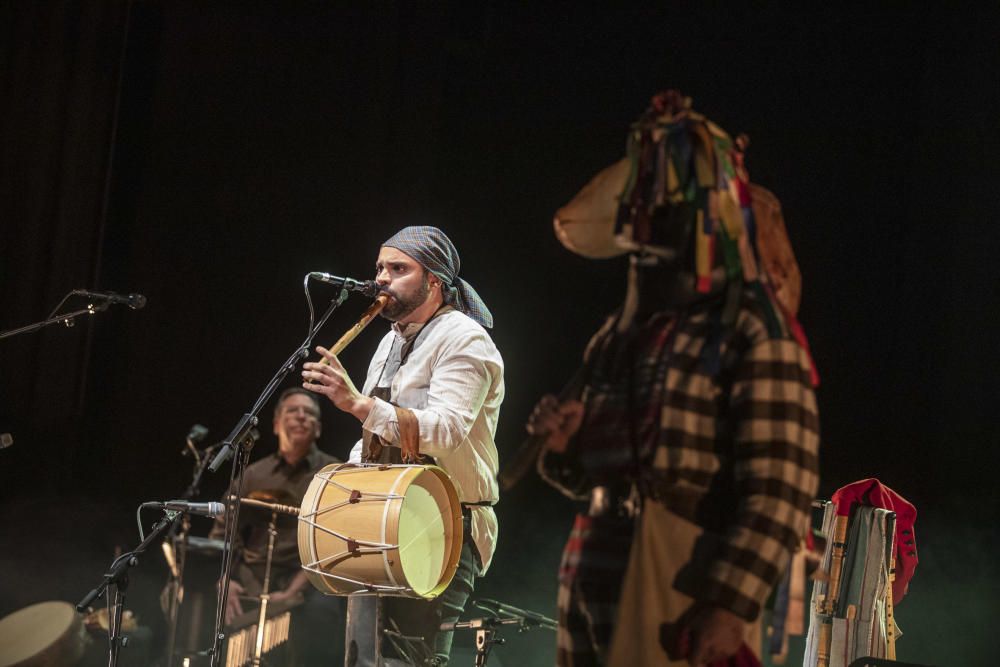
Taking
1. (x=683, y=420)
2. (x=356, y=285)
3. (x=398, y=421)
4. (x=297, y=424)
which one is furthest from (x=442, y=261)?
(x=297, y=424)

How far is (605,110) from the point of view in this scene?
19.6 ft

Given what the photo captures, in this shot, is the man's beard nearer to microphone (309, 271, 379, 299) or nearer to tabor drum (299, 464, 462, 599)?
microphone (309, 271, 379, 299)

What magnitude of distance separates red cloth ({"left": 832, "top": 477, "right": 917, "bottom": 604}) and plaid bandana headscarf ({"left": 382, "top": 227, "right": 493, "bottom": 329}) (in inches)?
76.6

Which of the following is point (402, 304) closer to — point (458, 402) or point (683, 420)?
point (458, 402)

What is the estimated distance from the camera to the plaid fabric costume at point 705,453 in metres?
1.71

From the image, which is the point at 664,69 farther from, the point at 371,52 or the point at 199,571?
the point at 199,571

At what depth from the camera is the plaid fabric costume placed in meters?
1.71

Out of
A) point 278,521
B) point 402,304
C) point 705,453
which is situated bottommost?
point 278,521

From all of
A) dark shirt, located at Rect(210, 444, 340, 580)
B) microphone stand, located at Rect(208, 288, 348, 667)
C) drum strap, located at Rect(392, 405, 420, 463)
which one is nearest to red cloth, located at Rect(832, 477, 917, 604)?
drum strap, located at Rect(392, 405, 420, 463)

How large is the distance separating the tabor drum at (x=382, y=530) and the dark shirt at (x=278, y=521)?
109 inches

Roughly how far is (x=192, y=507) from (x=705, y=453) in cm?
283

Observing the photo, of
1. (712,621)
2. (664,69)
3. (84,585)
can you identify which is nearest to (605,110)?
(664,69)

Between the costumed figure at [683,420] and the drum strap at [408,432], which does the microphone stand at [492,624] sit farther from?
the costumed figure at [683,420]

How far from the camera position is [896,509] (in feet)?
15.5
